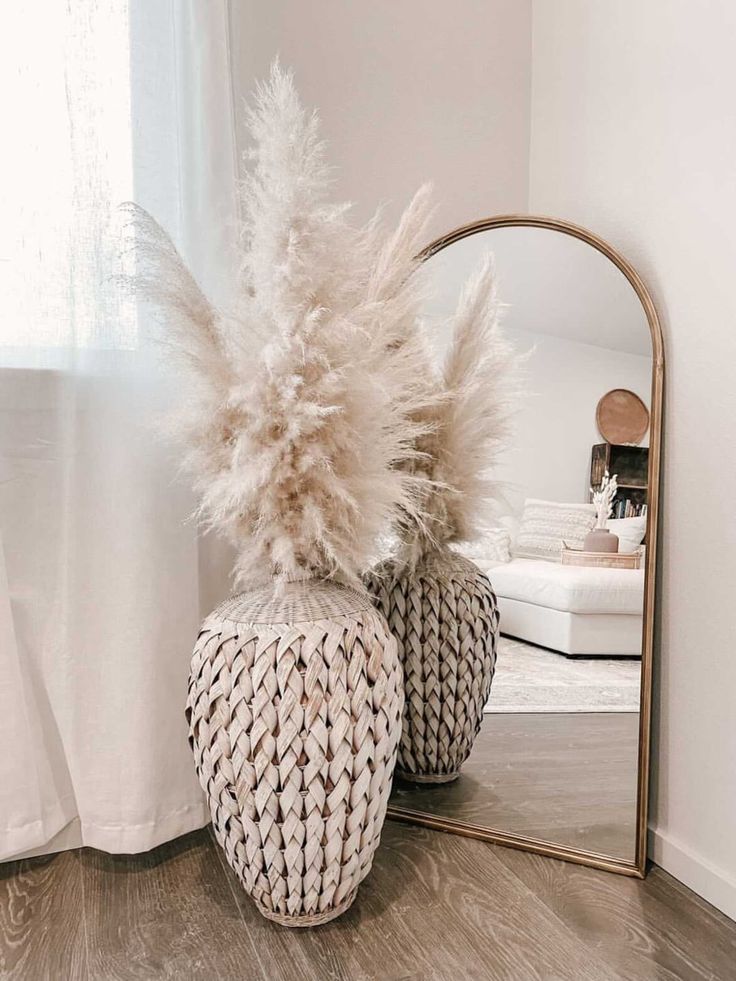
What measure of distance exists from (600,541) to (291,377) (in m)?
0.64

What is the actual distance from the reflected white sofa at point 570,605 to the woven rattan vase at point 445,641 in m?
0.03

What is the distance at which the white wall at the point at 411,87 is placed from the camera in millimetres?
1643

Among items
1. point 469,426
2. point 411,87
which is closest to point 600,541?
point 469,426

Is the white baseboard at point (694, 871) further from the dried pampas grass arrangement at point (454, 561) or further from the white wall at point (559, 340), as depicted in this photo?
the white wall at point (559, 340)

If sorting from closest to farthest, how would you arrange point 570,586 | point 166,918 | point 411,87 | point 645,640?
point 166,918 < point 645,640 < point 570,586 < point 411,87

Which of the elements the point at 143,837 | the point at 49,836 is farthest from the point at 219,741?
the point at 49,836

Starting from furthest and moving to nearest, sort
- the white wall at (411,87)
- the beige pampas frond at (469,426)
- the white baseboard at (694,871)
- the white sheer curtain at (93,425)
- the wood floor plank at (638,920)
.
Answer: the white wall at (411,87)
the beige pampas frond at (469,426)
the white sheer curtain at (93,425)
the white baseboard at (694,871)
the wood floor plank at (638,920)

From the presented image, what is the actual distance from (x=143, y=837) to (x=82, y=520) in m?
0.54

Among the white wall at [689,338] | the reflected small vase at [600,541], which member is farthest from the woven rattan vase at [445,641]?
the white wall at [689,338]

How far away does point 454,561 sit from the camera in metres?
1.55

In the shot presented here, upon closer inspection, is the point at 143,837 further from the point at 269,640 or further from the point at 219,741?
the point at 269,640

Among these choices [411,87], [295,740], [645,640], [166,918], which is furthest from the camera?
[411,87]

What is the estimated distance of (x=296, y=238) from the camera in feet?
3.75

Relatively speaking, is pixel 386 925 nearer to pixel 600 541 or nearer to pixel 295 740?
pixel 295 740
